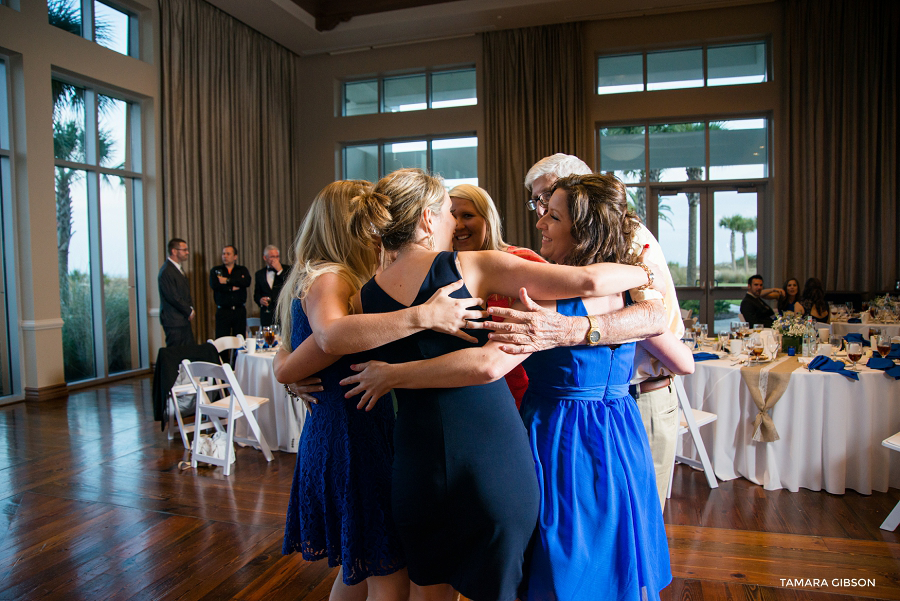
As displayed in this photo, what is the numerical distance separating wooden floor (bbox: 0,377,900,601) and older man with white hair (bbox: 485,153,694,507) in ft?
2.87

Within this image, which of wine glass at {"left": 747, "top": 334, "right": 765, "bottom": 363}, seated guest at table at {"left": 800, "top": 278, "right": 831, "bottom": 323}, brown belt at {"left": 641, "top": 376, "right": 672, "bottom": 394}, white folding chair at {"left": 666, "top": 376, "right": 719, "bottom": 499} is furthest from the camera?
seated guest at table at {"left": 800, "top": 278, "right": 831, "bottom": 323}

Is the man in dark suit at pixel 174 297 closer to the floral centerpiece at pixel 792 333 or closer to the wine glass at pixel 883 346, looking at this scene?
the floral centerpiece at pixel 792 333

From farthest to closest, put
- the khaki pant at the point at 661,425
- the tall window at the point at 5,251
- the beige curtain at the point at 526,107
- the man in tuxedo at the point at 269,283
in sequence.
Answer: the beige curtain at the point at 526,107 < the man in tuxedo at the point at 269,283 < the tall window at the point at 5,251 < the khaki pant at the point at 661,425

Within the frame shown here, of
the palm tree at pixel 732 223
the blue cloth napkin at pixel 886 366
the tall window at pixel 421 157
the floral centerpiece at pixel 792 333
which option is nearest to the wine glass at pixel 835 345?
the floral centerpiece at pixel 792 333

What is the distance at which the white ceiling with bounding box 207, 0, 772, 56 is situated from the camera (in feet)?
28.2

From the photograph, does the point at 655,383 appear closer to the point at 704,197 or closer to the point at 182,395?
the point at 182,395

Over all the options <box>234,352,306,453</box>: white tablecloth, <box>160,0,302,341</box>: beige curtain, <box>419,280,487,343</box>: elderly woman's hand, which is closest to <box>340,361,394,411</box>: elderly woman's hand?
<box>419,280,487,343</box>: elderly woman's hand

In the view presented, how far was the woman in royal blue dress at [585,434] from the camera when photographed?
1325 mm

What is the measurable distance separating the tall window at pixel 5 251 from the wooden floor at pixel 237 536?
259 centimetres

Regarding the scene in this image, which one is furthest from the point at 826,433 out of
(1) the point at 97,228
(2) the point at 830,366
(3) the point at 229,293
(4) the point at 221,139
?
(4) the point at 221,139

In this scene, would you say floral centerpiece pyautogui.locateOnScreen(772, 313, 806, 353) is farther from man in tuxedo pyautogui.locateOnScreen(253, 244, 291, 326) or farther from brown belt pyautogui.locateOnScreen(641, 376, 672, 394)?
man in tuxedo pyautogui.locateOnScreen(253, 244, 291, 326)

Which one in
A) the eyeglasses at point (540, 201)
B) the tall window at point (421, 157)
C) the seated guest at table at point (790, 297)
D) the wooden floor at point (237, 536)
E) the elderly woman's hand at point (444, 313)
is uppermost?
the tall window at point (421, 157)

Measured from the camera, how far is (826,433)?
11.6 ft

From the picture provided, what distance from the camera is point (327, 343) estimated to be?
4.70 feet
